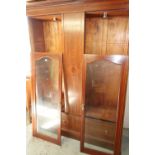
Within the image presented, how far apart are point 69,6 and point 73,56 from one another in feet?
2.54

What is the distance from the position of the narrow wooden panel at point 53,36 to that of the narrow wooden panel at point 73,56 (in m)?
0.48

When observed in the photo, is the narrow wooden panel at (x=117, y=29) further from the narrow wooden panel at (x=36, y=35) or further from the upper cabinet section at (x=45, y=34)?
the narrow wooden panel at (x=36, y=35)

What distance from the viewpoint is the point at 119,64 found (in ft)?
7.27

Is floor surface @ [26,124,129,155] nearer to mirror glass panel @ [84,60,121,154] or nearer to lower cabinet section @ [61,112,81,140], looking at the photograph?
lower cabinet section @ [61,112,81,140]

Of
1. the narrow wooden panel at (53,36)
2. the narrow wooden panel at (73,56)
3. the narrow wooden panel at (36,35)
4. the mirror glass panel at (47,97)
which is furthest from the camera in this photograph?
the narrow wooden panel at (53,36)

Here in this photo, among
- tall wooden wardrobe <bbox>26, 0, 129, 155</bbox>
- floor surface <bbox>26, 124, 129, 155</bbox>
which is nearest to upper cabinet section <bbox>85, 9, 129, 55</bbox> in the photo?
tall wooden wardrobe <bbox>26, 0, 129, 155</bbox>

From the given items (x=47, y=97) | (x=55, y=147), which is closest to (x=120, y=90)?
(x=47, y=97)

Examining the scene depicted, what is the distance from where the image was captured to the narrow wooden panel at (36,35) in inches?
116

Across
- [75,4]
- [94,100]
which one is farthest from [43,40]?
[94,100]

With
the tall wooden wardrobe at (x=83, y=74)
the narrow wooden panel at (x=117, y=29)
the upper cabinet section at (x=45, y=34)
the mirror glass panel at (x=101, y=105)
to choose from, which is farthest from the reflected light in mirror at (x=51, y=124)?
the narrow wooden panel at (x=117, y=29)

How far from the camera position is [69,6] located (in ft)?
7.94
